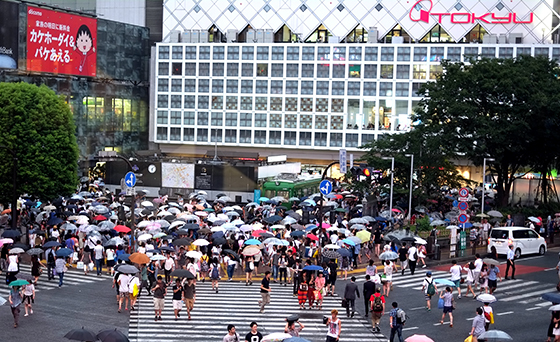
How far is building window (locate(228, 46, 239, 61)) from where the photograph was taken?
8612 cm

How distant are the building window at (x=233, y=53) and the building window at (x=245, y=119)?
638 cm

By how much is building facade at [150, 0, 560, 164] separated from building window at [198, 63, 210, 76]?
0.11 m

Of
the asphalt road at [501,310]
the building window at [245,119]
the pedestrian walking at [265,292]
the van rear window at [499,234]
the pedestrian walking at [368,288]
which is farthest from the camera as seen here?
the building window at [245,119]

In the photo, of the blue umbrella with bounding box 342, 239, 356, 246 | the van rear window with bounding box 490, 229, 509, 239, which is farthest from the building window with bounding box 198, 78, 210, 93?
the blue umbrella with bounding box 342, 239, 356, 246

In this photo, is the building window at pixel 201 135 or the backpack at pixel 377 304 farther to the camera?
the building window at pixel 201 135

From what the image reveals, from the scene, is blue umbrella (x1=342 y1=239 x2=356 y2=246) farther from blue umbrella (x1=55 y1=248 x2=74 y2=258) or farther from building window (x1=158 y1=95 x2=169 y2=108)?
building window (x1=158 y1=95 x2=169 y2=108)

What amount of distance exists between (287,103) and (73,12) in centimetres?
Answer: 2445

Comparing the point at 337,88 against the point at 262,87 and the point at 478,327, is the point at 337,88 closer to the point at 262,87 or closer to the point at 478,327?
the point at 262,87

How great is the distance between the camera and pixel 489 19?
8319 centimetres

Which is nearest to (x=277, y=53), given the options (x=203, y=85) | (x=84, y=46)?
(x=203, y=85)

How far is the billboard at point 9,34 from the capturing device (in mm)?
70375

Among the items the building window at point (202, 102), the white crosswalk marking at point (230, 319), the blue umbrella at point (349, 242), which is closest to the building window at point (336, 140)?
the building window at point (202, 102)

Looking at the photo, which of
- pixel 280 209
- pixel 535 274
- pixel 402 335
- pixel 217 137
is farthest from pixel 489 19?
pixel 402 335

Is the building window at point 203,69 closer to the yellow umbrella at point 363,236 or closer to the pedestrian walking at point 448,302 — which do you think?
the yellow umbrella at point 363,236
